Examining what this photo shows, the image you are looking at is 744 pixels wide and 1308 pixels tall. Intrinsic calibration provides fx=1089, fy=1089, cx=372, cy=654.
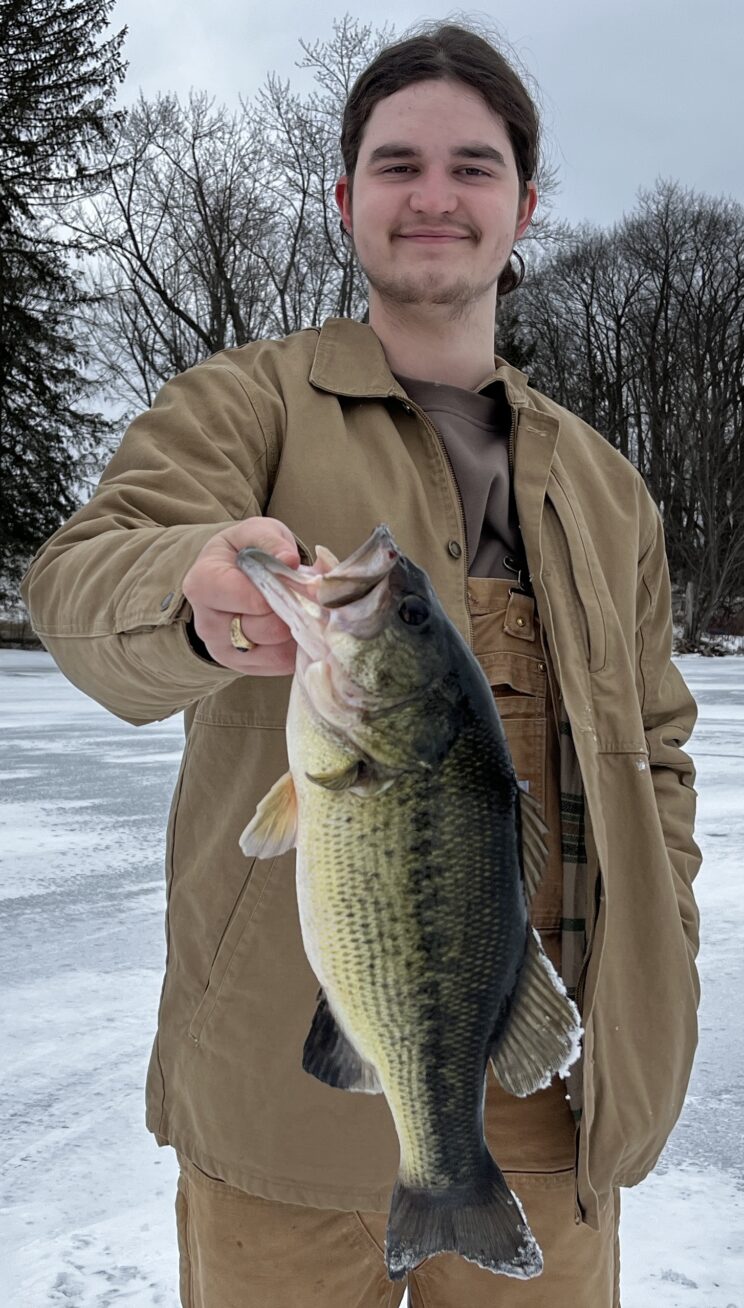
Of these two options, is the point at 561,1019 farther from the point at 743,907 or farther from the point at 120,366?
the point at 120,366

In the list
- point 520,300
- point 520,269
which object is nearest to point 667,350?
point 520,300

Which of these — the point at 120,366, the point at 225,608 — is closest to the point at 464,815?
the point at 225,608

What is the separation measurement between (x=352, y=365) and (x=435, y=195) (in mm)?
364

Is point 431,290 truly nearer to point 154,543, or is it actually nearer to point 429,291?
point 429,291

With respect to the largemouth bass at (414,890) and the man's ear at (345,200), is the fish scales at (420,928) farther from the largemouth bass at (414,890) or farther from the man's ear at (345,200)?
the man's ear at (345,200)

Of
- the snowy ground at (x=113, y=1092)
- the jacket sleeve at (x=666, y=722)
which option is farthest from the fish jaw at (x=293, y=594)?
the snowy ground at (x=113, y=1092)

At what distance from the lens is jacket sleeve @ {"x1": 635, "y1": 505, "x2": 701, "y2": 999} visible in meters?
2.21

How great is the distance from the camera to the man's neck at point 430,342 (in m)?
2.18

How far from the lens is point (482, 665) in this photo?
199 centimetres

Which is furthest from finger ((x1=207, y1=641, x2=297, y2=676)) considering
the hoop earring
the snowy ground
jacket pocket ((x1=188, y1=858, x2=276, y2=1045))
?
the snowy ground

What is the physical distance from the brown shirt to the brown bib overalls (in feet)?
0.25

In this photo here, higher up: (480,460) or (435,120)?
(435,120)

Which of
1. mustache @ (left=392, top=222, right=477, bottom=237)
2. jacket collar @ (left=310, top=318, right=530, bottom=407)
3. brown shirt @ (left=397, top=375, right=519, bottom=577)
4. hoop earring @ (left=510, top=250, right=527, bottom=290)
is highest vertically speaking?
hoop earring @ (left=510, top=250, right=527, bottom=290)

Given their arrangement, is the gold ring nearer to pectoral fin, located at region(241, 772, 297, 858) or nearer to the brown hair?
pectoral fin, located at region(241, 772, 297, 858)
